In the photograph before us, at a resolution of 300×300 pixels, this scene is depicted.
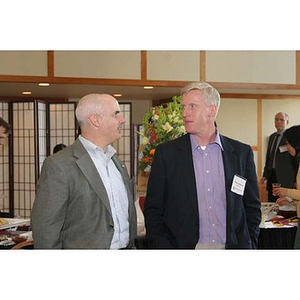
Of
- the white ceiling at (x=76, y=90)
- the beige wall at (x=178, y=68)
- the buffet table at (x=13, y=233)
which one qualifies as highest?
the beige wall at (x=178, y=68)

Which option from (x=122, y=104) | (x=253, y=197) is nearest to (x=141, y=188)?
(x=253, y=197)

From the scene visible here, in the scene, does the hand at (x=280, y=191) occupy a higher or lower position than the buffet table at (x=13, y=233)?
higher

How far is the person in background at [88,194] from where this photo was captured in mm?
2436

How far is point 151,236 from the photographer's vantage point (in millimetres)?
2717

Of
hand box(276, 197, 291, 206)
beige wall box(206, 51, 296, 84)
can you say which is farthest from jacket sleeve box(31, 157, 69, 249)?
beige wall box(206, 51, 296, 84)

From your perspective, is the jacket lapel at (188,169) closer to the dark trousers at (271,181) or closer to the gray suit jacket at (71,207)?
the gray suit jacket at (71,207)

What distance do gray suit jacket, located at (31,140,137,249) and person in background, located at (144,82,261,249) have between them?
307 mm

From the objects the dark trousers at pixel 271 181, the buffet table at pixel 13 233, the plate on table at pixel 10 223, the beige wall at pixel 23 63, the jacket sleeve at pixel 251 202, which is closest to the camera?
the jacket sleeve at pixel 251 202

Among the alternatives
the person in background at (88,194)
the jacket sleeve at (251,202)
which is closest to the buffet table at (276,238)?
the jacket sleeve at (251,202)

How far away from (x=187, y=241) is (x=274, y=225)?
5.71 feet

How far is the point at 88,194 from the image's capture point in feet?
8.14

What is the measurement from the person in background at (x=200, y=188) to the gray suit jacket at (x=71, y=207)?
31 centimetres

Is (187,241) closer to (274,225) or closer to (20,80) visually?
(274,225)

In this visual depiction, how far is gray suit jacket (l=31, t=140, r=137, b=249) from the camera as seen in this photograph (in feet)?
7.97
